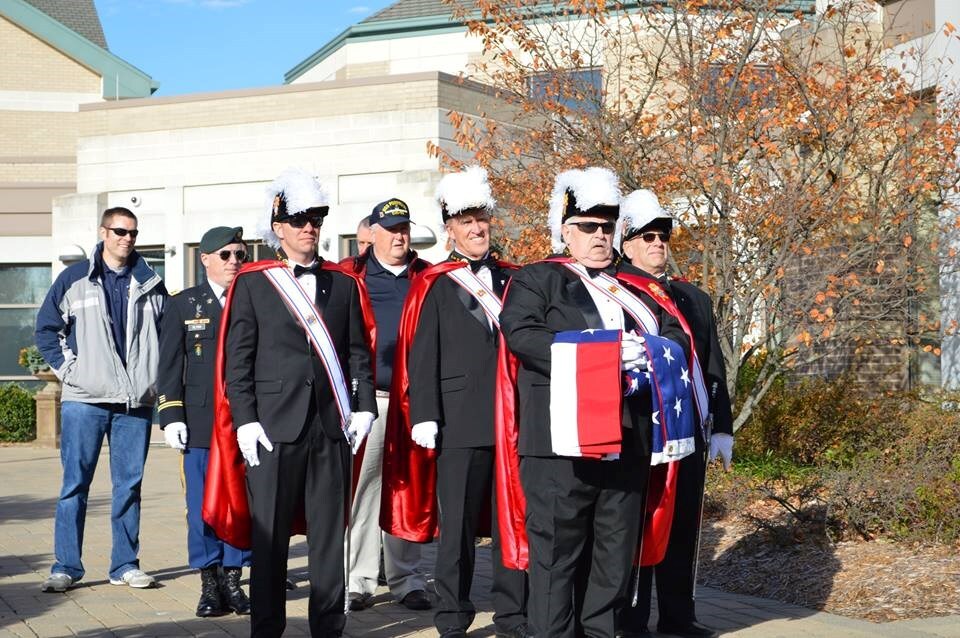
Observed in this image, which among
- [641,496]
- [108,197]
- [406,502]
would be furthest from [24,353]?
[641,496]

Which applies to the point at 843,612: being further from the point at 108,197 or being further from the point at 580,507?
the point at 108,197

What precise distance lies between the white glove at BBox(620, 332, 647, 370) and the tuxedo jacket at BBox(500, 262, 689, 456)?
0.54ft

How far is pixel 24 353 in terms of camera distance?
2516 cm

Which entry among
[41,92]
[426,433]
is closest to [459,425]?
[426,433]

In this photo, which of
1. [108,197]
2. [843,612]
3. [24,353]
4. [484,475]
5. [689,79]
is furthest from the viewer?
[108,197]

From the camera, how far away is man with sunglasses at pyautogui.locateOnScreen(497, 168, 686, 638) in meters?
5.91

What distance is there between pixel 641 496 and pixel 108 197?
78.6 ft

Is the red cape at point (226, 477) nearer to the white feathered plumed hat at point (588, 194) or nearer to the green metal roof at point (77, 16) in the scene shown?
the white feathered plumed hat at point (588, 194)

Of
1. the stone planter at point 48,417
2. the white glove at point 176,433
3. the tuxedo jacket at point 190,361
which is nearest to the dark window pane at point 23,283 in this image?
the stone planter at point 48,417

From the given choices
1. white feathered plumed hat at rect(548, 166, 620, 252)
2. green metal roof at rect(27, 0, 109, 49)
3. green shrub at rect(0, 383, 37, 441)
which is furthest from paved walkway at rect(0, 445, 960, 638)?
green metal roof at rect(27, 0, 109, 49)

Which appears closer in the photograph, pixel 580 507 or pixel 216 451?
pixel 580 507

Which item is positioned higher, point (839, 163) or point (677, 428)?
point (839, 163)

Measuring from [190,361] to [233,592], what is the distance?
52.3 inches

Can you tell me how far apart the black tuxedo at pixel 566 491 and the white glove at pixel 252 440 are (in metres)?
1.18
